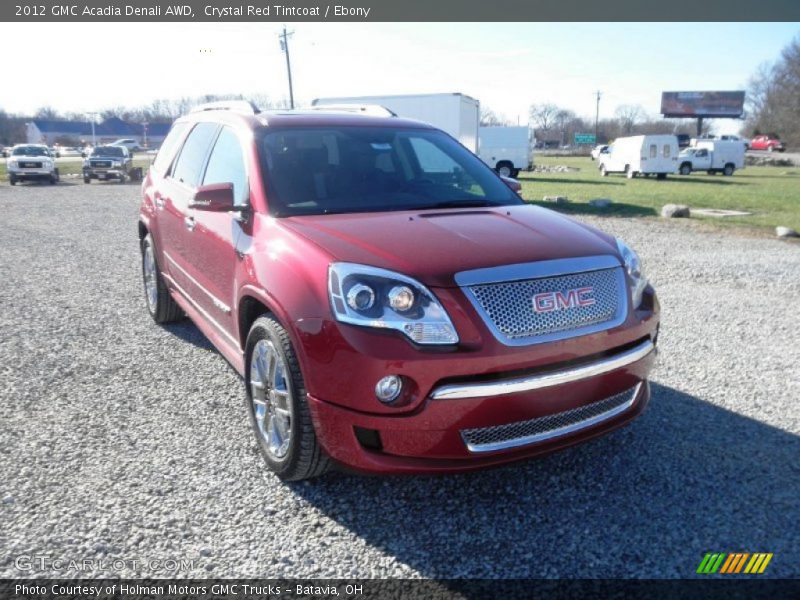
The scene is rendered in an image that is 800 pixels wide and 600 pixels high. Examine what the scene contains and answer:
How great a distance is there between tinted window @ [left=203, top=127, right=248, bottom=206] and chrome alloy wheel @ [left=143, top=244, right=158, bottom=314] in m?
Result: 1.75

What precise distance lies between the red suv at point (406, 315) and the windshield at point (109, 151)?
31746 mm

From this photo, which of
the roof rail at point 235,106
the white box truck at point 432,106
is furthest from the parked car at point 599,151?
the roof rail at point 235,106

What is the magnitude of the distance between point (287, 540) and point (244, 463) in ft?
2.55

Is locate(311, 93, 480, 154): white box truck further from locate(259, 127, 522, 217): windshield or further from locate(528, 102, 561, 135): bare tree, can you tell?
locate(528, 102, 561, 135): bare tree

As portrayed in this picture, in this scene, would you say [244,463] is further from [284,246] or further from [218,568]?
[284,246]

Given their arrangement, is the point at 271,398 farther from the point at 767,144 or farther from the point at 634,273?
the point at 767,144

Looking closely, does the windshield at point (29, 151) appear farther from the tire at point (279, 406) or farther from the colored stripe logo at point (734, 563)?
the colored stripe logo at point (734, 563)

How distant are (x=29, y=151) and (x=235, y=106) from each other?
3092cm

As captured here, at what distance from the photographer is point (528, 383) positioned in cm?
272

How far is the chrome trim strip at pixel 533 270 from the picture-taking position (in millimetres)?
2789

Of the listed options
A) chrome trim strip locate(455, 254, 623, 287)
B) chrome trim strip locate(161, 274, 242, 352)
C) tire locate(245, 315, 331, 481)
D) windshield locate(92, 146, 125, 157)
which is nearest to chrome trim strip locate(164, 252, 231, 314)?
chrome trim strip locate(161, 274, 242, 352)

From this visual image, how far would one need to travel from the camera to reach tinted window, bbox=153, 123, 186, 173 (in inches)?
221

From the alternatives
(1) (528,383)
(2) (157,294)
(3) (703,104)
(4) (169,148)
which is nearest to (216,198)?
(1) (528,383)

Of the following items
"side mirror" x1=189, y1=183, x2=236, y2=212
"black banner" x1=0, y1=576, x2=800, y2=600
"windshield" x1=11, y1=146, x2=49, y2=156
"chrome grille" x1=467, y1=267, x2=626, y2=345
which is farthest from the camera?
"windshield" x1=11, y1=146, x2=49, y2=156
